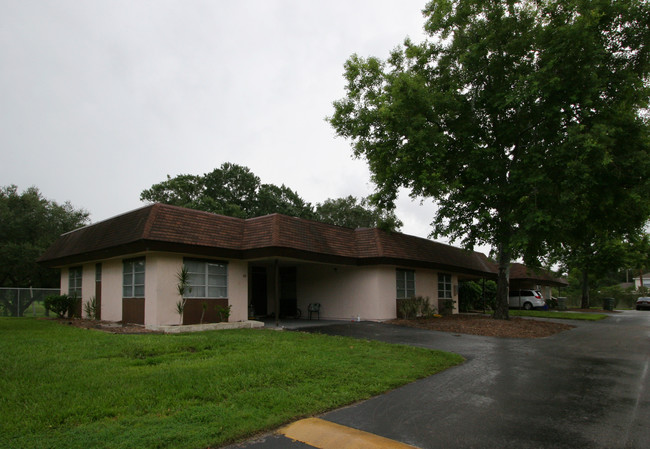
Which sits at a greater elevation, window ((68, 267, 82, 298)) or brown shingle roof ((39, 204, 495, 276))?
brown shingle roof ((39, 204, 495, 276))

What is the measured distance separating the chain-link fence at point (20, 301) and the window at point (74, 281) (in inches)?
71.5

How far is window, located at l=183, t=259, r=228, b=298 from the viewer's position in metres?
14.6

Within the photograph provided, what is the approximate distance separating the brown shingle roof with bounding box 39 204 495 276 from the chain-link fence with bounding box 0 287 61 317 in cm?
265

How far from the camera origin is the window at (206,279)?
48.0 feet

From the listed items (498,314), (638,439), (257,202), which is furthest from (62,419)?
(257,202)

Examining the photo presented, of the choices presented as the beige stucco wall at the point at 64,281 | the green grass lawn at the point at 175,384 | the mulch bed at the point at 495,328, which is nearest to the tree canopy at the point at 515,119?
the mulch bed at the point at 495,328

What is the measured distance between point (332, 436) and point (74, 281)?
1946cm

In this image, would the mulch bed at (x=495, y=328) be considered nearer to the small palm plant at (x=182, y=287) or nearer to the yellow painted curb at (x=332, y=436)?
the small palm plant at (x=182, y=287)

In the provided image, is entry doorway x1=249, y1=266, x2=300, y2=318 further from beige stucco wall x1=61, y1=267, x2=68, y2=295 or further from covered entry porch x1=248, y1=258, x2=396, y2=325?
beige stucco wall x1=61, y1=267, x2=68, y2=295

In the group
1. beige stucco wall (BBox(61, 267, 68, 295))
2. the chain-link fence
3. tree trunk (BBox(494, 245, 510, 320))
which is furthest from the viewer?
the chain-link fence

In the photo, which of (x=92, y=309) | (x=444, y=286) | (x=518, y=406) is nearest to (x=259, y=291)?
(x=92, y=309)

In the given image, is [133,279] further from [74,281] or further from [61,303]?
[74,281]

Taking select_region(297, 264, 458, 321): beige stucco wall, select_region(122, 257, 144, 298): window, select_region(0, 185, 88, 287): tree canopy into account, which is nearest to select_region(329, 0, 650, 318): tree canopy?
select_region(297, 264, 458, 321): beige stucco wall

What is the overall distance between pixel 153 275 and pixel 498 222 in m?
13.5
